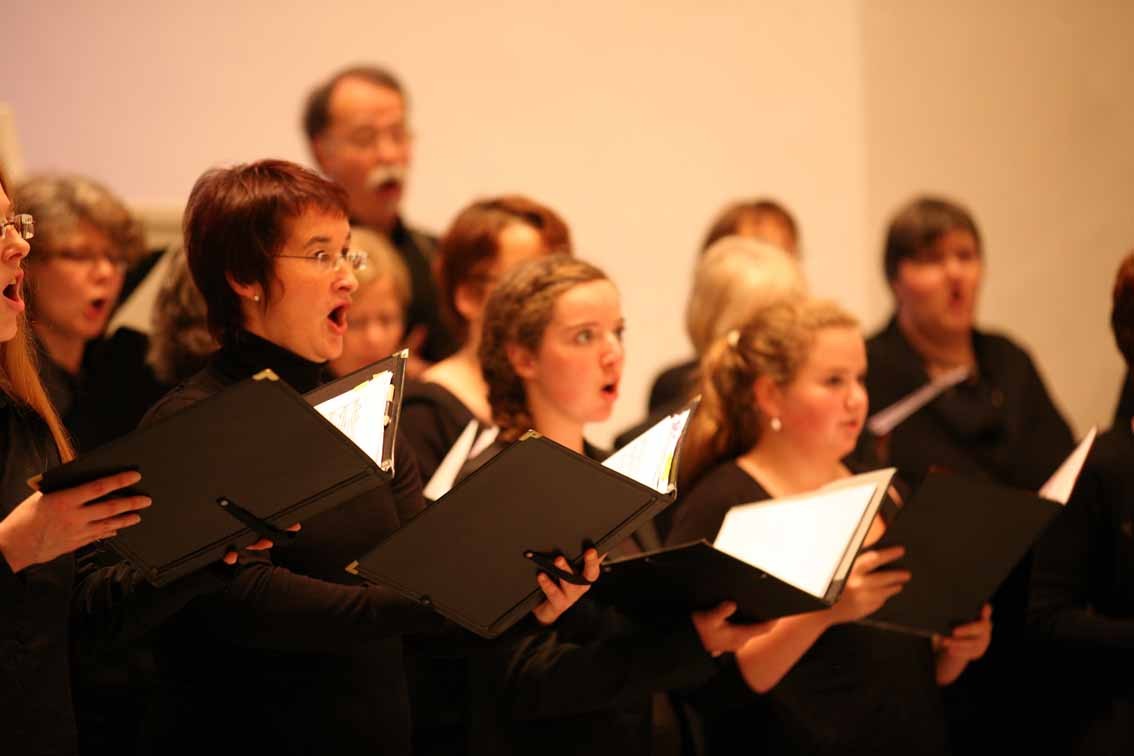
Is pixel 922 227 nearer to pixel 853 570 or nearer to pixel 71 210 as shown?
pixel 853 570

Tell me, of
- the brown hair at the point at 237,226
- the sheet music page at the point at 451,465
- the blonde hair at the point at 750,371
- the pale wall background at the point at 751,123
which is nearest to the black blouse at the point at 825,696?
the blonde hair at the point at 750,371

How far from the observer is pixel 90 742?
253 cm

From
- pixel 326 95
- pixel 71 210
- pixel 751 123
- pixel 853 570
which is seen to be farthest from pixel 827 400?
pixel 751 123

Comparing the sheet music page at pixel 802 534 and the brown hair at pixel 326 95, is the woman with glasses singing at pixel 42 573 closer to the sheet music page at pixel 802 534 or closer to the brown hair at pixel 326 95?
the sheet music page at pixel 802 534

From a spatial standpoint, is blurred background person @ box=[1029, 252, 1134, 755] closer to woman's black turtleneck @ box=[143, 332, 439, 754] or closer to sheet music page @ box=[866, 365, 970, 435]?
sheet music page @ box=[866, 365, 970, 435]

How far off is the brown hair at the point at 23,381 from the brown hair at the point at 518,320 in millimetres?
876

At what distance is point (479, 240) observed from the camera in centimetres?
320

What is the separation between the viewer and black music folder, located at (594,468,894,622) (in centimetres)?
224

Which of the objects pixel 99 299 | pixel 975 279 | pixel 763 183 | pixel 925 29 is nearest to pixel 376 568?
pixel 99 299

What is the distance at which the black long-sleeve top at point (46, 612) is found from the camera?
178 centimetres

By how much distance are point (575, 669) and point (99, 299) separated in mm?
1327

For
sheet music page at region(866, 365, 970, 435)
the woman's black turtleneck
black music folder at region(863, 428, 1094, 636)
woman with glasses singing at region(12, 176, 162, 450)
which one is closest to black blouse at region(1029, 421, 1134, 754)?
black music folder at region(863, 428, 1094, 636)

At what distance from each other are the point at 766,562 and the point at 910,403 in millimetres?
1529

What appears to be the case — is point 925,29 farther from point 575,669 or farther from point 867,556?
point 575,669
